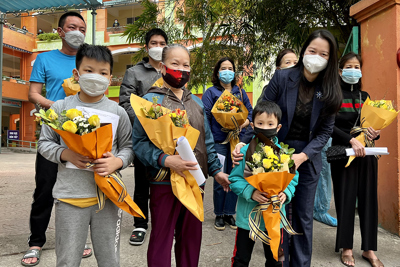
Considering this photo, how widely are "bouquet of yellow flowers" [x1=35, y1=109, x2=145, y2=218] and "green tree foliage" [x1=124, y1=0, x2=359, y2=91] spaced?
5.12 metres

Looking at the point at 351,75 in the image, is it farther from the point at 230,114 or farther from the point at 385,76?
the point at 230,114

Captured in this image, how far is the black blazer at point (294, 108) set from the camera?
2.55 meters

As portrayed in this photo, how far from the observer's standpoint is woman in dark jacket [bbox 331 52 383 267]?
10.1 feet

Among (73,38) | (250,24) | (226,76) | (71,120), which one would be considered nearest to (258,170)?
(71,120)

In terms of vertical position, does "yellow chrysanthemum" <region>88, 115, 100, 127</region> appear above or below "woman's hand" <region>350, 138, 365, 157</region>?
above

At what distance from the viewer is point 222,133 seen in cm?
401

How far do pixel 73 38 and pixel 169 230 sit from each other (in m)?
1.98

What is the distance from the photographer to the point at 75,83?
264 cm

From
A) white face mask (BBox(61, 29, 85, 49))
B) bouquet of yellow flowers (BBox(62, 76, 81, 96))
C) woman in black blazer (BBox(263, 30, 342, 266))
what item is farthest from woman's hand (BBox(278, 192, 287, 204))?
white face mask (BBox(61, 29, 85, 49))

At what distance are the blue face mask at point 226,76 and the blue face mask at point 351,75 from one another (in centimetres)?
142

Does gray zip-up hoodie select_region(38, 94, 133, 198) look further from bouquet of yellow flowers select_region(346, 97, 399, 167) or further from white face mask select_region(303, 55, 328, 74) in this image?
bouquet of yellow flowers select_region(346, 97, 399, 167)

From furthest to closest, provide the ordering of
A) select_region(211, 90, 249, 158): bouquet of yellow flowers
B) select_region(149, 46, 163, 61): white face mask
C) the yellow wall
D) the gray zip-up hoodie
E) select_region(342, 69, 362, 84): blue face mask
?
the yellow wall
select_region(211, 90, 249, 158): bouquet of yellow flowers
select_region(149, 46, 163, 61): white face mask
select_region(342, 69, 362, 84): blue face mask
the gray zip-up hoodie

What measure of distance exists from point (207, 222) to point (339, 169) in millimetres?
1776

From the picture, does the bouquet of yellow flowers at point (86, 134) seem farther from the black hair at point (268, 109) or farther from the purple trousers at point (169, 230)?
the black hair at point (268, 109)
